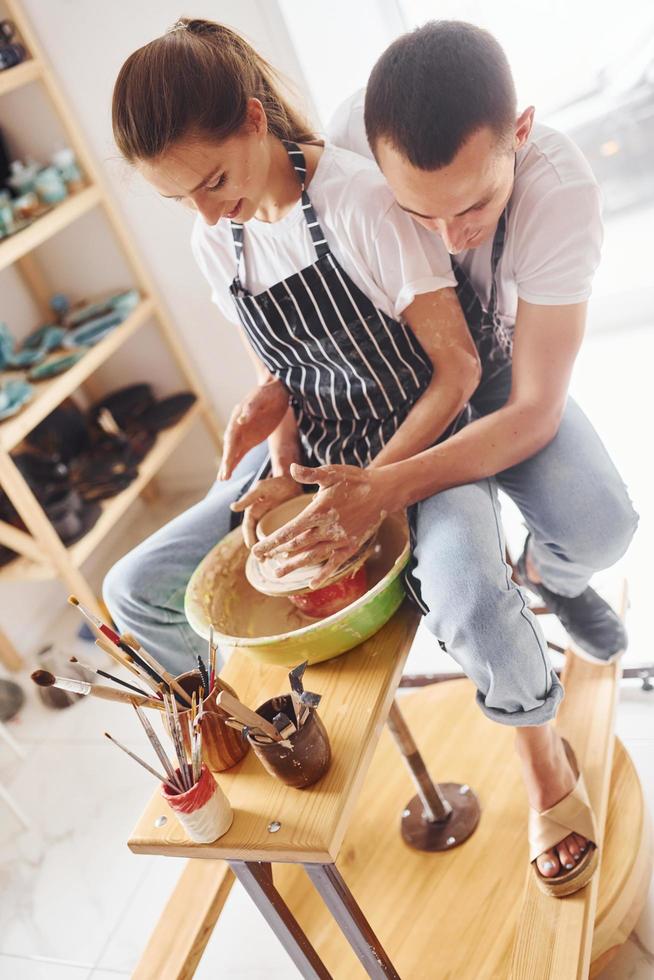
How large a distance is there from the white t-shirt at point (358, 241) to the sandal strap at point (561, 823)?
0.75m

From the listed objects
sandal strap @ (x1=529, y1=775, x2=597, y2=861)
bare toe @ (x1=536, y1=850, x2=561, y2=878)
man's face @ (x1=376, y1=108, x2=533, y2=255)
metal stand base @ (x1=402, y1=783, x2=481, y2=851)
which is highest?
man's face @ (x1=376, y1=108, x2=533, y2=255)

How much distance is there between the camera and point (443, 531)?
3.93ft

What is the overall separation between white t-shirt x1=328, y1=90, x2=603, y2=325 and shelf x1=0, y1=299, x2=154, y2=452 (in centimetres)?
133

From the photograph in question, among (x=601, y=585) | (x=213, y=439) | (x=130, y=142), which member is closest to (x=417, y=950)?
(x=601, y=585)

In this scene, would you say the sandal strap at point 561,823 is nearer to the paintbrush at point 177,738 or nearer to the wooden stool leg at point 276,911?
the wooden stool leg at point 276,911

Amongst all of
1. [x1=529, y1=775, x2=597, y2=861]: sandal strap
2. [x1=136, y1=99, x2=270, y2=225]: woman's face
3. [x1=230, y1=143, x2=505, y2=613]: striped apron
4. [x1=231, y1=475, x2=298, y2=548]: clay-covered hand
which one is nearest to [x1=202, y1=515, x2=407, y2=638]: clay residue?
[x1=231, y1=475, x2=298, y2=548]: clay-covered hand

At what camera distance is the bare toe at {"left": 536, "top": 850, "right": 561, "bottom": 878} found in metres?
1.23

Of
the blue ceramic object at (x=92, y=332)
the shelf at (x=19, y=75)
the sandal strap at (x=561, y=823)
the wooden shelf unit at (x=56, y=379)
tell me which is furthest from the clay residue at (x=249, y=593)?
the shelf at (x=19, y=75)

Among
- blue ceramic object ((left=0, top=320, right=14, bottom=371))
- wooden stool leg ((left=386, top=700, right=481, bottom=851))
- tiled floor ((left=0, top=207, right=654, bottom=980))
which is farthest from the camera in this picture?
blue ceramic object ((left=0, top=320, right=14, bottom=371))

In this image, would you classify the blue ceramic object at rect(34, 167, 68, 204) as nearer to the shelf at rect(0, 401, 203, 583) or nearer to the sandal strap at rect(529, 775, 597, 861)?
the shelf at rect(0, 401, 203, 583)

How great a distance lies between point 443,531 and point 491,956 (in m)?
0.63

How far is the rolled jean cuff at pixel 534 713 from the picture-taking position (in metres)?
1.17

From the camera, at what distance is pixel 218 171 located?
1.26 metres

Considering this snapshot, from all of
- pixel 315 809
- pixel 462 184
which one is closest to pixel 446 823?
pixel 315 809
